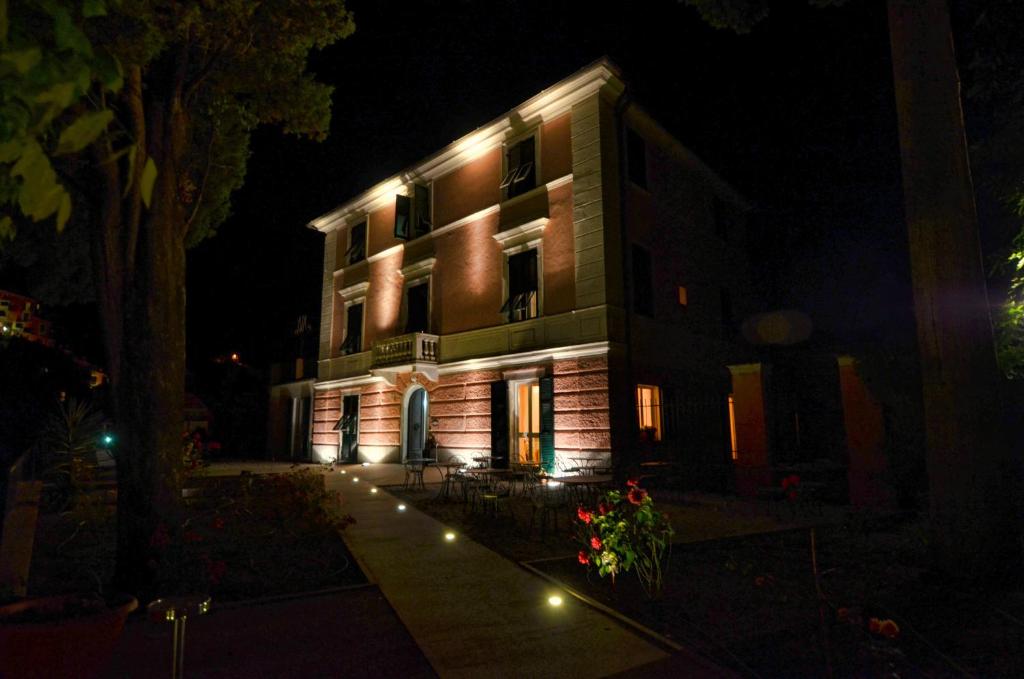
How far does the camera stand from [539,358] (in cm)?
1362

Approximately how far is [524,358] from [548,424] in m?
1.83

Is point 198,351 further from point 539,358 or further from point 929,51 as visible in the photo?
point 929,51

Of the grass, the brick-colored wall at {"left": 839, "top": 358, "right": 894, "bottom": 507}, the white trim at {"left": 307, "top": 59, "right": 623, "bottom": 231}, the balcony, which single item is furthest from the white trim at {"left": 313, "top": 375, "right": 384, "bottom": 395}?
the brick-colored wall at {"left": 839, "top": 358, "right": 894, "bottom": 507}

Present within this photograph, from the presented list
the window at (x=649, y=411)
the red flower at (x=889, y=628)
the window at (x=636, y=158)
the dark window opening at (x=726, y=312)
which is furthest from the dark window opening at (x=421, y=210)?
the red flower at (x=889, y=628)

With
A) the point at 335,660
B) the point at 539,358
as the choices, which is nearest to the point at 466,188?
the point at 539,358

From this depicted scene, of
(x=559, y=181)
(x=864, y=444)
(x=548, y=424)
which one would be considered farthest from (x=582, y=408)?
(x=559, y=181)

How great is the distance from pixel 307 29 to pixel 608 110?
870 centimetres

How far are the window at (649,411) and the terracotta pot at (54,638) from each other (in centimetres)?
1140

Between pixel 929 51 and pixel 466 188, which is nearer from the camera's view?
pixel 929 51

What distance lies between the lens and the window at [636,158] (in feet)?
46.8

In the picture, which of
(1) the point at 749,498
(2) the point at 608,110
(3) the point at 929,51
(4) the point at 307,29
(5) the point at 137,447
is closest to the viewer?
(5) the point at 137,447

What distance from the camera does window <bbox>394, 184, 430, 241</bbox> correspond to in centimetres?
1773

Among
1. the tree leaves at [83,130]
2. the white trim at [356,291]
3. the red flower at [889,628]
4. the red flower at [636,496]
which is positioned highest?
the white trim at [356,291]

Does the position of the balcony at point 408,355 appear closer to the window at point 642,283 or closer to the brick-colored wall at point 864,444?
the window at point 642,283
